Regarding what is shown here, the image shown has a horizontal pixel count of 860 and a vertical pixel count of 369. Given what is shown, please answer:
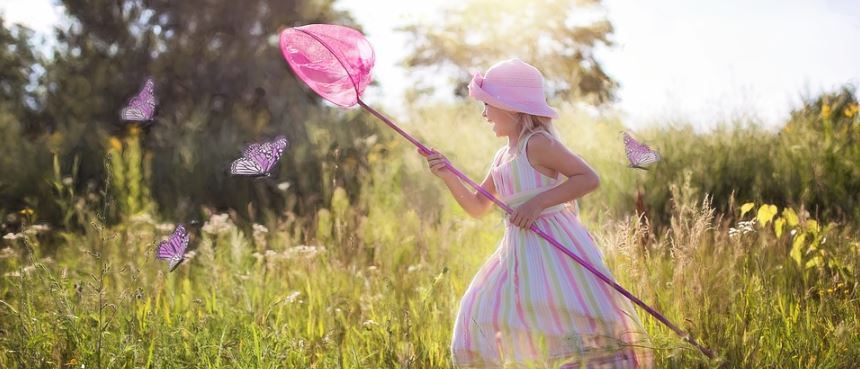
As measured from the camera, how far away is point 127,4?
30.5ft

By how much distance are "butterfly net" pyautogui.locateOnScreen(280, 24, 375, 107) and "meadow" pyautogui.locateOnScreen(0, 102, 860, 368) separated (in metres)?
0.71

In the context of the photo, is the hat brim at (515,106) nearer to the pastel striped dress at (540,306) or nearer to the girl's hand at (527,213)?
the pastel striped dress at (540,306)

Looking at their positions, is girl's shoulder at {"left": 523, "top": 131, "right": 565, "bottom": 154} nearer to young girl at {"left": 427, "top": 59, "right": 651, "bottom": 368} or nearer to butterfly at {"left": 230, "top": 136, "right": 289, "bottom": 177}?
young girl at {"left": 427, "top": 59, "right": 651, "bottom": 368}

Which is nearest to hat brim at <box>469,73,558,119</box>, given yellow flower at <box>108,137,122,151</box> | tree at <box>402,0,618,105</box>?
yellow flower at <box>108,137,122,151</box>

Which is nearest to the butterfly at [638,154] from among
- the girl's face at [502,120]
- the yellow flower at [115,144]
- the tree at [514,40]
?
the girl's face at [502,120]

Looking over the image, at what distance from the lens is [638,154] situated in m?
2.97

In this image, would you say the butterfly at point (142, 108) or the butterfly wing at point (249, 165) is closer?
the butterfly at point (142, 108)

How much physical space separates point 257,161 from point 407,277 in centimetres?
175

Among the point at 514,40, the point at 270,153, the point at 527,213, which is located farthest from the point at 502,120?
the point at 514,40

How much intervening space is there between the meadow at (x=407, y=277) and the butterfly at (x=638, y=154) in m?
0.32

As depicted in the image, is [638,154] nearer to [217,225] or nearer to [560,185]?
[560,185]

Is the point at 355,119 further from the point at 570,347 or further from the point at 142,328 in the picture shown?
the point at 570,347

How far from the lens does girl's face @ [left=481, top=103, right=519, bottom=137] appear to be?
292 centimetres

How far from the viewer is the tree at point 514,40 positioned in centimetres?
2420
